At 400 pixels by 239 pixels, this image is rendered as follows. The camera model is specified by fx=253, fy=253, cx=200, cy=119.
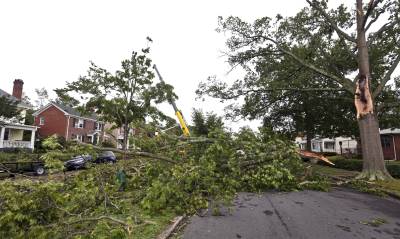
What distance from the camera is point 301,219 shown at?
5.55 metres

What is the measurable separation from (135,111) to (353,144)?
4015 centimetres

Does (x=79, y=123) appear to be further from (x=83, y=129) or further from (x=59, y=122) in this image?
(x=59, y=122)

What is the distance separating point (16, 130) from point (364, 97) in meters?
34.2

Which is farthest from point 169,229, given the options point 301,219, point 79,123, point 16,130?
point 79,123

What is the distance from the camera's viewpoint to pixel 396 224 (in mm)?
5391

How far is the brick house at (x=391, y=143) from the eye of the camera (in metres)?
30.0

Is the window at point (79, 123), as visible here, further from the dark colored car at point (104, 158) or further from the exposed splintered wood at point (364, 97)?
the exposed splintered wood at point (364, 97)

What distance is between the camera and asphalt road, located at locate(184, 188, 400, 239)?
15.3 ft

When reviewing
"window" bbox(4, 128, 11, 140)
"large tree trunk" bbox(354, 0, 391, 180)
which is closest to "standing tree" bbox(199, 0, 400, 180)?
"large tree trunk" bbox(354, 0, 391, 180)

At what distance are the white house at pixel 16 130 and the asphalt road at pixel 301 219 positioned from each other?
2559 centimetres

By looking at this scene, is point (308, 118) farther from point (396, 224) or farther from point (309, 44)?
point (396, 224)

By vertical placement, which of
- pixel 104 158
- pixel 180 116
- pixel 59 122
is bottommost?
pixel 104 158

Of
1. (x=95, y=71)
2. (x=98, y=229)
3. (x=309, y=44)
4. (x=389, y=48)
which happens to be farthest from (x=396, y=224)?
(x=95, y=71)

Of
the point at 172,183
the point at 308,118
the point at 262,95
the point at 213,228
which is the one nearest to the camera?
the point at 213,228
